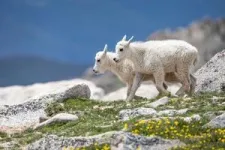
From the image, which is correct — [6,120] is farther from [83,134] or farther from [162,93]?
[83,134]

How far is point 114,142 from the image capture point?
62.2 ft

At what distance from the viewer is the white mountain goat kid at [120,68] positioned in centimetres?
3394

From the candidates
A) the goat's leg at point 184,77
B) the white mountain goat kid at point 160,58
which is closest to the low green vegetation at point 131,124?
the white mountain goat kid at point 160,58

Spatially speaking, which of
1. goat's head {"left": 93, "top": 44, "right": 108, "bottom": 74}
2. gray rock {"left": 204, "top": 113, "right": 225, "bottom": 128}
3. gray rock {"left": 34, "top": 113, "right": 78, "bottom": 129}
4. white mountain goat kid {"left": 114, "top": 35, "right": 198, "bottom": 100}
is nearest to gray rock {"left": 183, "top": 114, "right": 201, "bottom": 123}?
gray rock {"left": 204, "top": 113, "right": 225, "bottom": 128}

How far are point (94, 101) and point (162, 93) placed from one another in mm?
3322

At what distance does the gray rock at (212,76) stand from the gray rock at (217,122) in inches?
458

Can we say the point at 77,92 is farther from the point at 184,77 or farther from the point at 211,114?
the point at 211,114

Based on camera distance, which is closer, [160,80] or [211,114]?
[211,114]

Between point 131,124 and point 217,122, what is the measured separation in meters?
2.58


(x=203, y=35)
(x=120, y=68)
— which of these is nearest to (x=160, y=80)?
(x=120, y=68)

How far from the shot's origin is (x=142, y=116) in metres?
25.0

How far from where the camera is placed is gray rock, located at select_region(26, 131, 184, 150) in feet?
61.7

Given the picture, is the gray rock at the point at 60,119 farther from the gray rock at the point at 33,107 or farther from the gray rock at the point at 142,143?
the gray rock at the point at 142,143

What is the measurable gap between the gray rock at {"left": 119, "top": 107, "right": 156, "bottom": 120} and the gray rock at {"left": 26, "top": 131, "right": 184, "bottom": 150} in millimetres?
4577
